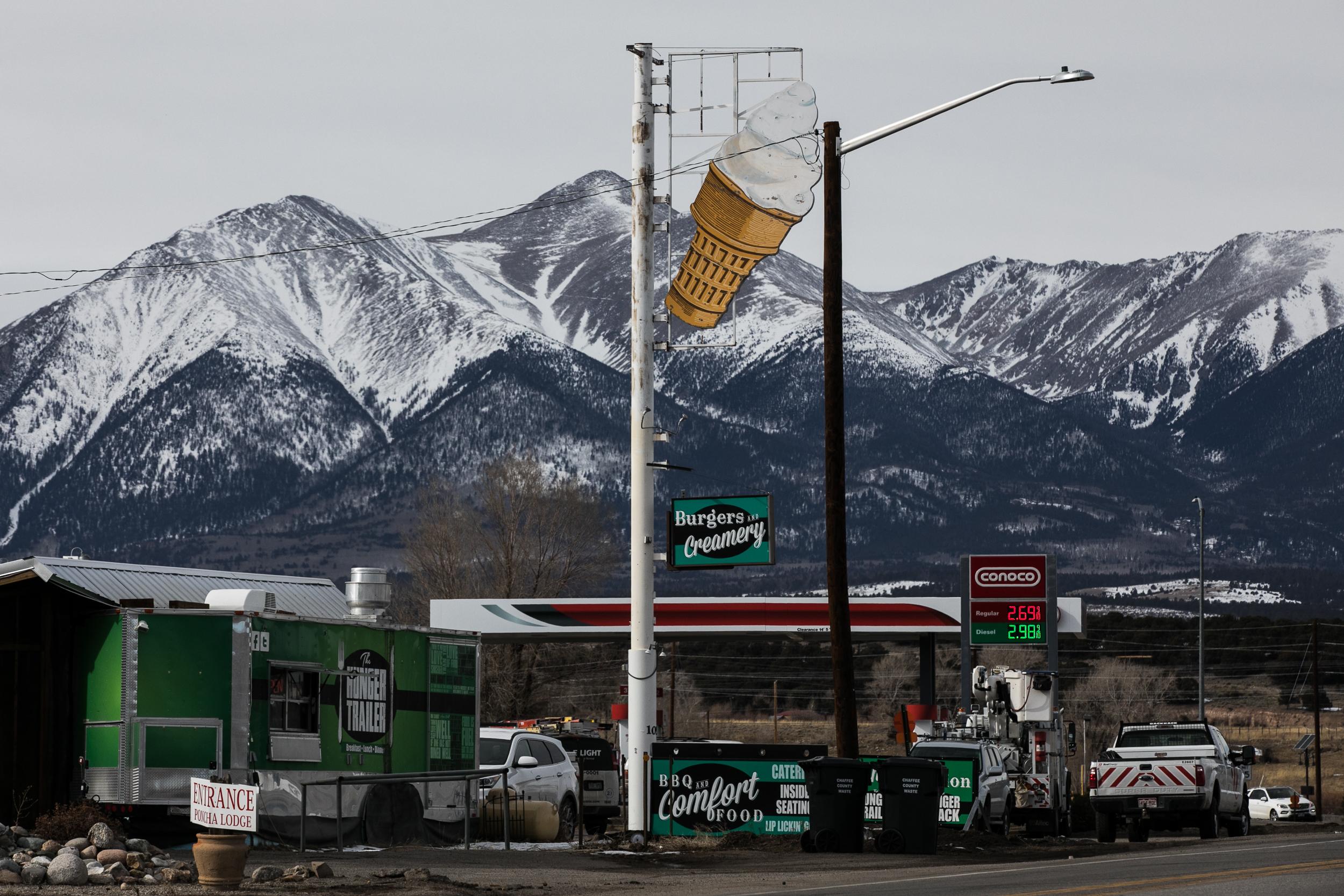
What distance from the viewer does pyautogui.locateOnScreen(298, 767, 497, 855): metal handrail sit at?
73.0ft

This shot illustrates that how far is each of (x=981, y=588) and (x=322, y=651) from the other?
877 inches

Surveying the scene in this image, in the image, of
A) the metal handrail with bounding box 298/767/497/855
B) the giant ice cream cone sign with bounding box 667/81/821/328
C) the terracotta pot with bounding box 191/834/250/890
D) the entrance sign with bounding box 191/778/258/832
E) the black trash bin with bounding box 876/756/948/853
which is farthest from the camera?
the giant ice cream cone sign with bounding box 667/81/821/328

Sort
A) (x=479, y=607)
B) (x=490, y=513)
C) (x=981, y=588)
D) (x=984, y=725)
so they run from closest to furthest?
(x=984, y=725) → (x=981, y=588) → (x=479, y=607) → (x=490, y=513)

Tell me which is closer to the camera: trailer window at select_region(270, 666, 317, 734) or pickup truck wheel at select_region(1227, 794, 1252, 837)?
trailer window at select_region(270, 666, 317, 734)

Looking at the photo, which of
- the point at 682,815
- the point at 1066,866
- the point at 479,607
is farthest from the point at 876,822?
the point at 479,607

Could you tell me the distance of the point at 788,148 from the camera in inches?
1072

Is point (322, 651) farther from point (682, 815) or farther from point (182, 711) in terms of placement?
point (682, 815)

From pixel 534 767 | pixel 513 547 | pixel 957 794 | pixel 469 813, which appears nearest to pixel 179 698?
pixel 469 813

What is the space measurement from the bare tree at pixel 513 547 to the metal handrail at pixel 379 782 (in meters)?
52.9

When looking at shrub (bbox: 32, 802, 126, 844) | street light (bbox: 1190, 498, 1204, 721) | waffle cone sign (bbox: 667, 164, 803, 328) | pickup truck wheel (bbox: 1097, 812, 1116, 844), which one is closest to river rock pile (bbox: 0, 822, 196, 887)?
shrub (bbox: 32, 802, 126, 844)

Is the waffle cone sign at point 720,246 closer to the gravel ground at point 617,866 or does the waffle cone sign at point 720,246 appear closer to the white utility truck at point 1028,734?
the gravel ground at point 617,866

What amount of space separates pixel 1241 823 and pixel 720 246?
45.0ft

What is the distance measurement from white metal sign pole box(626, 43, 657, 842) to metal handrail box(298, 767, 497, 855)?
1912 mm

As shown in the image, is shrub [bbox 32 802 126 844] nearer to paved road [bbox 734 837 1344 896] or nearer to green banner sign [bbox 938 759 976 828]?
paved road [bbox 734 837 1344 896]
